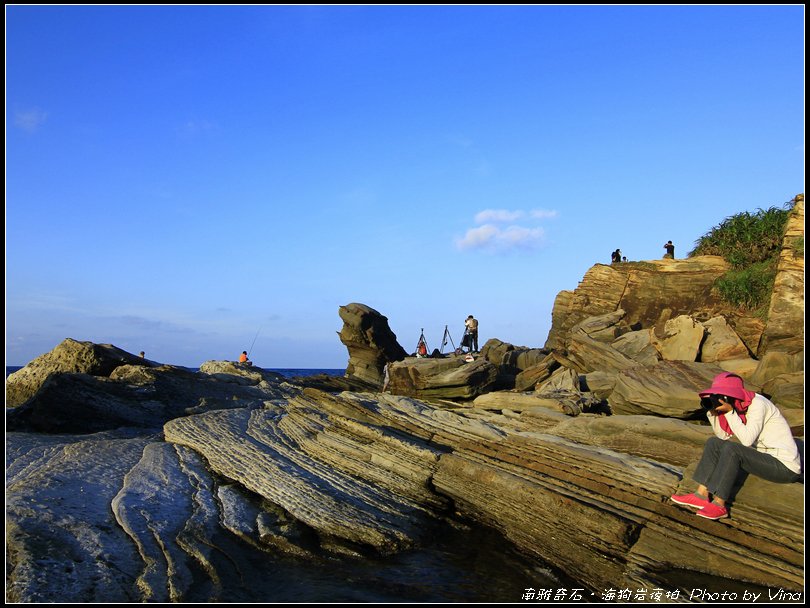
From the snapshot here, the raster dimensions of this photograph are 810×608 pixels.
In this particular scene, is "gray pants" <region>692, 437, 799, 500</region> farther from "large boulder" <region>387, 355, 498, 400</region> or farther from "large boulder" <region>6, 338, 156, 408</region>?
"large boulder" <region>6, 338, 156, 408</region>

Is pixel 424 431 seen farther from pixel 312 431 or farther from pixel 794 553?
pixel 794 553

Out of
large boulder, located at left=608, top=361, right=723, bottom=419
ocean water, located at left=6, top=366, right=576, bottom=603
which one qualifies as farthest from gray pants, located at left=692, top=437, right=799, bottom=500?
large boulder, located at left=608, top=361, right=723, bottom=419

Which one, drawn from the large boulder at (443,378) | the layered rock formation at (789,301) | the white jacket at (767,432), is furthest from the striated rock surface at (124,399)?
the layered rock formation at (789,301)

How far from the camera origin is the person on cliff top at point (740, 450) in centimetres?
905

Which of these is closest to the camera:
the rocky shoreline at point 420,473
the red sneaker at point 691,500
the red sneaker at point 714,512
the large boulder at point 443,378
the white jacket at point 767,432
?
the rocky shoreline at point 420,473

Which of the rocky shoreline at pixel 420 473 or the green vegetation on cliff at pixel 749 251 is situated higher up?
the green vegetation on cliff at pixel 749 251

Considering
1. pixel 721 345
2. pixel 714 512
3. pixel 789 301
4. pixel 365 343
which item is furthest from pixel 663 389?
pixel 365 343

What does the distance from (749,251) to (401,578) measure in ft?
64.8

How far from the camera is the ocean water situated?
8.72 meters

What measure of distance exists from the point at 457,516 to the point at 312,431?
4577mm

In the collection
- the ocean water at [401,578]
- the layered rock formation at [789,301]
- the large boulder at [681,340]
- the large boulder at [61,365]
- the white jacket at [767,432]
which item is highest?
the layered rock formation at [789,301]

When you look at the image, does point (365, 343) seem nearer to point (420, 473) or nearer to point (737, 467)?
point (420, 473)

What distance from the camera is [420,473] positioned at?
12.6 meters

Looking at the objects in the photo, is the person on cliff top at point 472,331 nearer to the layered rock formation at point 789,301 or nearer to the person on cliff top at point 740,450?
the layered rock formation at point 789,301
